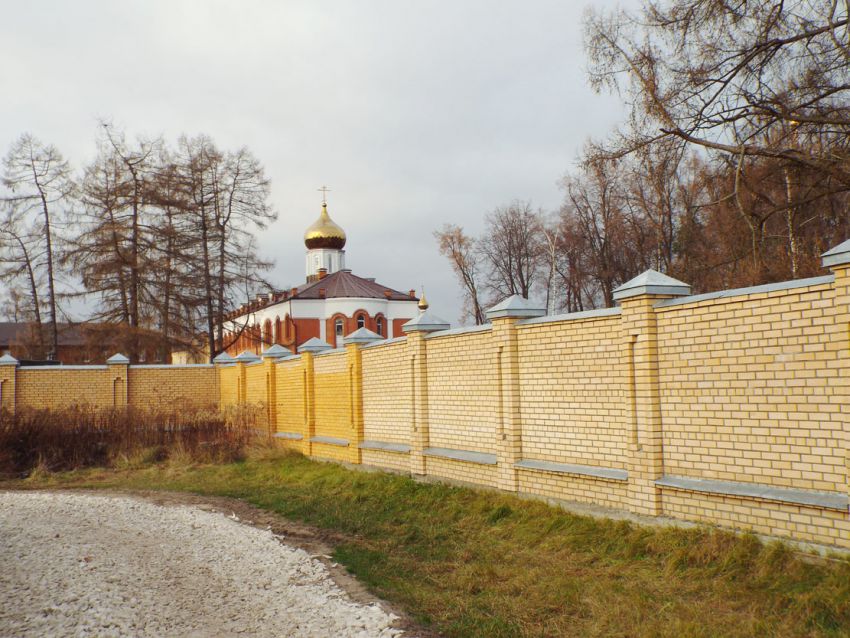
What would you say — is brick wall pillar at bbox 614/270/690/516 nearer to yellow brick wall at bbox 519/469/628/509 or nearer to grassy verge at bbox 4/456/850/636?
yellow brick wall at bbox 519/469/628/509

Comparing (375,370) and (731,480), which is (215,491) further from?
(731,480)

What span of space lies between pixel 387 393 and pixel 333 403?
2.35 m

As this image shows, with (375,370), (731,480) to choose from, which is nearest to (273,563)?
(731,480)

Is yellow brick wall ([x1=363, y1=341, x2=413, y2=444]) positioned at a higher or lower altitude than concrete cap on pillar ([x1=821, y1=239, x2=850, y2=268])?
lower

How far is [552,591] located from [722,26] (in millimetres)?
7930

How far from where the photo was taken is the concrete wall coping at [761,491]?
486 cm

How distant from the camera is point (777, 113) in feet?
31.8

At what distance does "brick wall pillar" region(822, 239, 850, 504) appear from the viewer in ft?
15.5

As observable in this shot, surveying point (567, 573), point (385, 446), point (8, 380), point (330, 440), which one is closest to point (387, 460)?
point (385, 446)

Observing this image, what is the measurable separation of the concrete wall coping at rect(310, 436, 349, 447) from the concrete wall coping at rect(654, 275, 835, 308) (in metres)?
7.39

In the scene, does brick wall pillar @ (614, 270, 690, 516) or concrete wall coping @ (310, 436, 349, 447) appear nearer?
brick wall pillar @ (614, 270, 690, 516)

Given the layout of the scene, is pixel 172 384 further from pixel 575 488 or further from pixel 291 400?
pixel 575 488

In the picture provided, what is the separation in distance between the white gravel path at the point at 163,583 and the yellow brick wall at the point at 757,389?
280 centimetres

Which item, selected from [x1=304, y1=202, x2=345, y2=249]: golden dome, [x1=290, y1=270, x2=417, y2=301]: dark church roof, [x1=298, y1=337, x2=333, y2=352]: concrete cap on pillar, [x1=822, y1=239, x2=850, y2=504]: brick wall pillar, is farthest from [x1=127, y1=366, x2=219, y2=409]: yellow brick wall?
[x1=304, y1=202, x2=345, y2=249]: golden dome
